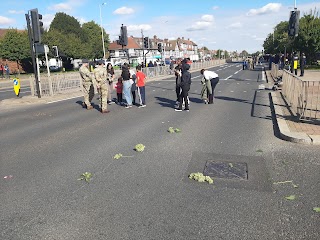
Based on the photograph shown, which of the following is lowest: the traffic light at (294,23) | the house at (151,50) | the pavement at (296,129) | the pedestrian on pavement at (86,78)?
the pavement at (296,129)

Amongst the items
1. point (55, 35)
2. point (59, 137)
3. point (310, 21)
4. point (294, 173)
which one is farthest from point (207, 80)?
point (55, 35)

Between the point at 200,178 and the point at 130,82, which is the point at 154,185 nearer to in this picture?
the point at 200,178

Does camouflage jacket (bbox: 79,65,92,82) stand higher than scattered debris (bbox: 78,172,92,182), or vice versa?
camouflage jacket (bbox: 79,65,92,82)

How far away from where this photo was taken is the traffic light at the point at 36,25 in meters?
12.9

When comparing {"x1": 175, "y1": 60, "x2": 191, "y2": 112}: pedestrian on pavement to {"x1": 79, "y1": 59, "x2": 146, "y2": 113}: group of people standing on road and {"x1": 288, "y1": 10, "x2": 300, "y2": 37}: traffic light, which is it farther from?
{"x1": 288, "y1": 10, "x2": 300, "y2": 37}: traffic light

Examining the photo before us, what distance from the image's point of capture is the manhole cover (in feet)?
13.9

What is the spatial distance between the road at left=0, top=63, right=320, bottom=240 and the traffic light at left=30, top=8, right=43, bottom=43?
23.6 feet

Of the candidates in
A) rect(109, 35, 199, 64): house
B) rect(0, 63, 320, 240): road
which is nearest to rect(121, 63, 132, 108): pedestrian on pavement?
rect(0, 63, 320, 240): road

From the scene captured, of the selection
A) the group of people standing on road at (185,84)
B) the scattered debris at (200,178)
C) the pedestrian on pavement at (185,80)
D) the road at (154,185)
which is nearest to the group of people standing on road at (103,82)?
the group of people standing on road at (185,84)

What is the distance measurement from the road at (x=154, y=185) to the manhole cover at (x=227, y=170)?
0.09m

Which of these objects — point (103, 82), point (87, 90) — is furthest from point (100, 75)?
point (87, 90)

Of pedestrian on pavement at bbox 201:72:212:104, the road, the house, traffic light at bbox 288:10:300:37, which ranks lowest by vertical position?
the road

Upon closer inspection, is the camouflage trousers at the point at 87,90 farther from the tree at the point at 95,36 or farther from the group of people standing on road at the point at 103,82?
the tree at the point at 95,36

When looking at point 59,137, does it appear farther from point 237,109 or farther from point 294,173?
point 237,109
